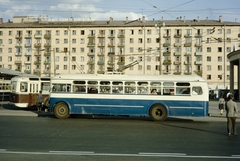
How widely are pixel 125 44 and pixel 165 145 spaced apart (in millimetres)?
65720

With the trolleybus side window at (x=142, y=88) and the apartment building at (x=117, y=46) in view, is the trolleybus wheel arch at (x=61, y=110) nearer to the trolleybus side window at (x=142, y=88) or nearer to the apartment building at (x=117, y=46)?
the trolleybus side window at (x=142, y=88)

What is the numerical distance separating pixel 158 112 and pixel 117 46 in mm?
57583

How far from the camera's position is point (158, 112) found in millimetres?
18438

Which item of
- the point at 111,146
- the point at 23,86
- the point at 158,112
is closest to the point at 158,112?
the point at 158,112

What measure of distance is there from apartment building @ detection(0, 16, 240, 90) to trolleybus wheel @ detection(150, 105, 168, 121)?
175ft

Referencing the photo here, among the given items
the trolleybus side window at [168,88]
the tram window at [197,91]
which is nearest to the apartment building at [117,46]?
the trolleybus side window at [168,88]

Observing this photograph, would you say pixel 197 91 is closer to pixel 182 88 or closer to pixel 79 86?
pixel 182 88

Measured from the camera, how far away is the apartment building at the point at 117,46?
73.6 meters

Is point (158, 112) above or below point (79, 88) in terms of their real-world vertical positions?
below

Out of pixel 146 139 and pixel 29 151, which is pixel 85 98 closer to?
pixel 146 139

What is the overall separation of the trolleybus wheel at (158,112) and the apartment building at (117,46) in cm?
5334

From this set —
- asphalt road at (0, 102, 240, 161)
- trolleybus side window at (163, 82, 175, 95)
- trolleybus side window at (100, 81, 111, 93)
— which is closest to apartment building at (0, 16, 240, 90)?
trolleybus side window at (100, 81, 111, 93)

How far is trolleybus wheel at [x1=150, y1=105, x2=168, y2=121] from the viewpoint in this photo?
1820 centimetres

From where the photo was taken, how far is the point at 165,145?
9969 mm
